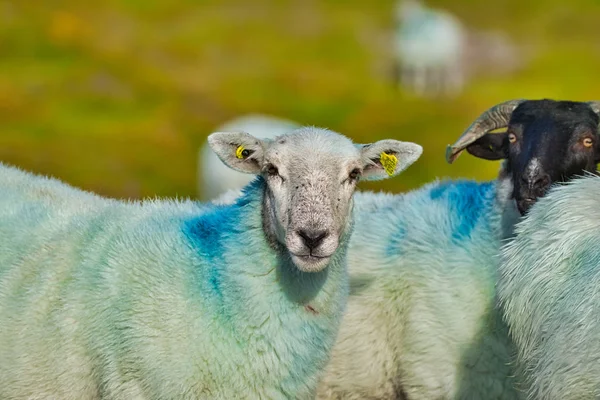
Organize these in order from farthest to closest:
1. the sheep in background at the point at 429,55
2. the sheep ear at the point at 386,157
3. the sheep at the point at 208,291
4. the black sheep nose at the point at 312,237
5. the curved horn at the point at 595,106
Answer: the sheep in background at the point at 429,55
the curved horn at the point at 595,106
the sheep ear at the point at 386,157
the sheep at the point at 208,291
the black sheep nose at the point at 312,237

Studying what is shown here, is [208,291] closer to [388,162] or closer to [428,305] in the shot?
[388,162]

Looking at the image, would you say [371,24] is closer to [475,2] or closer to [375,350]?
[475,2]

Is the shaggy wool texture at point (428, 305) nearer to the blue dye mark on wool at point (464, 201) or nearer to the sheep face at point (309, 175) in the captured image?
the blue dye mark on wool at point (464, 201)

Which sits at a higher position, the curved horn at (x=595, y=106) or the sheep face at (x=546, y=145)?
the curved horn at (x=595, y=106)

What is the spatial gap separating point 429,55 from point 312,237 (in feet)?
122

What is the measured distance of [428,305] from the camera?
27.7 feet

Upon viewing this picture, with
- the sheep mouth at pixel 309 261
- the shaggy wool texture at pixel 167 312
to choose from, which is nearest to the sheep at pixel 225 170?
the shaggy wool texture at pixel 167 312

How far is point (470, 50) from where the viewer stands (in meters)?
50.7

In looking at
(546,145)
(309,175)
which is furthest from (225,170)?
(309,175)

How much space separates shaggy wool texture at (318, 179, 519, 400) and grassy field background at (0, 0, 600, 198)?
12.3m

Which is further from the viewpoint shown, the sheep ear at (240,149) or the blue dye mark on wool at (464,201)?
the blue dye mark on wool at (464,201)

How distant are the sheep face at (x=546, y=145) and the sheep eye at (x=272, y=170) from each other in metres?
2.34

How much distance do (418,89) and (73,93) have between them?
18664 mm

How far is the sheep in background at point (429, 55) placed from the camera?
4225 centimetres
